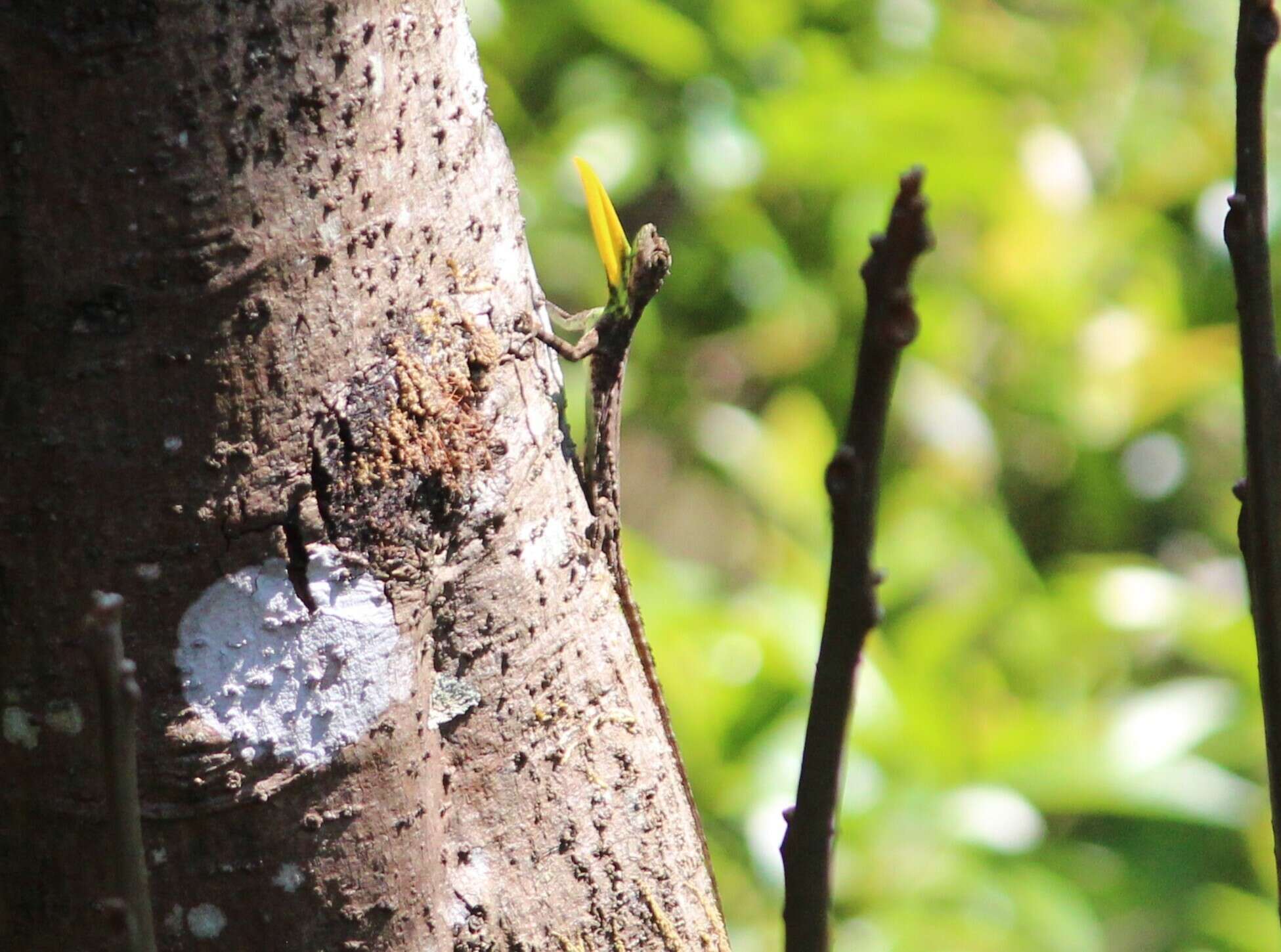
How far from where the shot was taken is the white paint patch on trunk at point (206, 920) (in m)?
0.75

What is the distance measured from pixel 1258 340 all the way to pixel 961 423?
2663 mm

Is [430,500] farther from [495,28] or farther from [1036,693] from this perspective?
[1036,693]

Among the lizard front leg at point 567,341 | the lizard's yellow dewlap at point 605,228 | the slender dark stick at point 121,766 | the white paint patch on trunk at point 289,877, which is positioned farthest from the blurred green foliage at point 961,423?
the slender dark stick at point 121,766

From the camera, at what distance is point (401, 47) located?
0.77 metres

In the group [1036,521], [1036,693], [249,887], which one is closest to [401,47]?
[249,887]

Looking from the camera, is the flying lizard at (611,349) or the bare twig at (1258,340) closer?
the bare twig at (1258,340)

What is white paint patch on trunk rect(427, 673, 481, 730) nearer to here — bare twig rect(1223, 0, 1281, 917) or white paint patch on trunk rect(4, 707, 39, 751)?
white paint patch on trunk rect(4, 707, 39, 751)

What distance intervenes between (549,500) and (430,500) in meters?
0.11

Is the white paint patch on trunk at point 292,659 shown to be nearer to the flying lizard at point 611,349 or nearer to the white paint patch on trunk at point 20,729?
the white paint patch on trunk at point 20,729

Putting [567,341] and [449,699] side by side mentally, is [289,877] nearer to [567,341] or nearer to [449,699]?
[449,699]

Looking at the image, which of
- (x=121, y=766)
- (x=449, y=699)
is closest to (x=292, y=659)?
(x=449, y=699)

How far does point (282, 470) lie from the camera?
0.73 m

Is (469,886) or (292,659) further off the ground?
(292,659)

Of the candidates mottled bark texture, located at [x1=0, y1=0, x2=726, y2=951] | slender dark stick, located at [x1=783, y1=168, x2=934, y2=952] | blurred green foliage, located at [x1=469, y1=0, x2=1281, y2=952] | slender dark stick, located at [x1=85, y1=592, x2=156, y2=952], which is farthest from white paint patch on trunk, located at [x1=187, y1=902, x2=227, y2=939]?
blurred green foliage, located at [x1=469, y1=0, x2=1281, y2=952]
